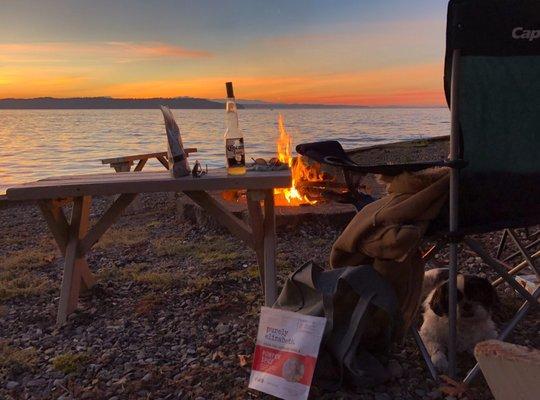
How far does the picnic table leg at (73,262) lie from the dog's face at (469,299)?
2.47 metres

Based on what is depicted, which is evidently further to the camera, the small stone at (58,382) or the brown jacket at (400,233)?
the small stone at (58,382)

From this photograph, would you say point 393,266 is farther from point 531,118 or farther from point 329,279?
point 531,118

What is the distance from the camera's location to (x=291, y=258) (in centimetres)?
508

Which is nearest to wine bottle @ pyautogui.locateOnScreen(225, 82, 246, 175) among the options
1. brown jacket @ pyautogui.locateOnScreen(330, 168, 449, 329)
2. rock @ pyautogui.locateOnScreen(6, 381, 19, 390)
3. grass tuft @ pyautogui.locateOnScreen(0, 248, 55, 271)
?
brown jacket @ pyautogui.locateOnScreen(330, 168, 449, 329)

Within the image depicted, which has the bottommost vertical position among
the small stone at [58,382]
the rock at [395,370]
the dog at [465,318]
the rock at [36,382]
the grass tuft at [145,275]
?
the grass tuft at [145,275]

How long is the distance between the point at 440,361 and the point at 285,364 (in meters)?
0.90

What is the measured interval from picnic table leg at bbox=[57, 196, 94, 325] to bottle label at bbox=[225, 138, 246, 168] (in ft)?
3.63

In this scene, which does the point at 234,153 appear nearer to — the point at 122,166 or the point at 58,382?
the point at 58,382

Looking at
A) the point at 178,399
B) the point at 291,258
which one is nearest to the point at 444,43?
the point at 178,399

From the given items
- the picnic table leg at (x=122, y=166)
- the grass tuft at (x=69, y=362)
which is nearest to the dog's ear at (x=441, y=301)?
the grass tuft at (x=69, y=362)

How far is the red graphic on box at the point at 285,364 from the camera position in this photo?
2.44 metres

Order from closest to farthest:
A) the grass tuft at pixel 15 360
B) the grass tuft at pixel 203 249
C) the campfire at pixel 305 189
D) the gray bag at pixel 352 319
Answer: the gray bag at pixel 352 319
the grass tuft at pixel 15 360
the grass tuft at pixel 203 249
the campfire at pixel 305 189

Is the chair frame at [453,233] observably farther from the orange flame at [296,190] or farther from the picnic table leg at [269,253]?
the orange flame at [296,190]

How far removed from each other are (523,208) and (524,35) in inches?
31.9
